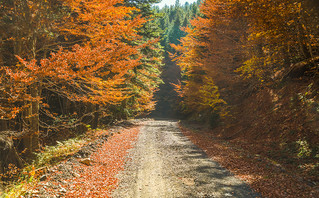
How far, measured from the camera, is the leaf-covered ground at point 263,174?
568cm

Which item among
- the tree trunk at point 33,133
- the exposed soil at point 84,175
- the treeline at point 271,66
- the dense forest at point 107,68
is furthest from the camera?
the tree trunk at point 33,133

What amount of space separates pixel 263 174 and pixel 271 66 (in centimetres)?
859

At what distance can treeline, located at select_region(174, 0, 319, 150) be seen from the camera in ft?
26.0

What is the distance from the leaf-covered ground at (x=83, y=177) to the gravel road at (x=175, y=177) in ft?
1.49

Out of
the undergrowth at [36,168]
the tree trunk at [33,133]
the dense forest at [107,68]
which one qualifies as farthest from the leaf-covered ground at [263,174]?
the tree trunk at [33,133]

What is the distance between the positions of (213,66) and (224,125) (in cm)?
505

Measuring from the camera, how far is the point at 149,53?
21562 mm

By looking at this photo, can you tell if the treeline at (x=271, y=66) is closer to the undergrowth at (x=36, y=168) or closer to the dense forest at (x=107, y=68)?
the dense forest at (x=107, y=68)

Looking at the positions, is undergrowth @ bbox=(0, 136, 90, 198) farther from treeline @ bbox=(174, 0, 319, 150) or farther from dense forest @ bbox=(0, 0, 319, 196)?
treeline @ bbox=(174, 0, 319, 150)

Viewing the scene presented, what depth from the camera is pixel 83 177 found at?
712 cm

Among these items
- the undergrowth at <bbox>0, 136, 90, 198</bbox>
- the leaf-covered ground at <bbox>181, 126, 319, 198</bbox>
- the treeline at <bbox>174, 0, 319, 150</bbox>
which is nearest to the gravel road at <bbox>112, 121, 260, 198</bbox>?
the leaf-covered ground at <bbox>181, 126, 319, 198</bbox>

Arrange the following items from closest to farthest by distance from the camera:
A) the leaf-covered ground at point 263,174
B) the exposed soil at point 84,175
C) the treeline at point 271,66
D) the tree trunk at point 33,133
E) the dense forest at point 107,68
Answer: the leaf-covered ground at point 263,174 < the exposed soil at point 84,175 < the dense forest at point 107,68 < the treeline at point 271,66 < the tree trunk at point 33,133

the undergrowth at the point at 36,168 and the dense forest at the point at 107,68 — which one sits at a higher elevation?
the dense forest at the point at 107,68

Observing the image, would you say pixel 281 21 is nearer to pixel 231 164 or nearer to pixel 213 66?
pixel 231 164
